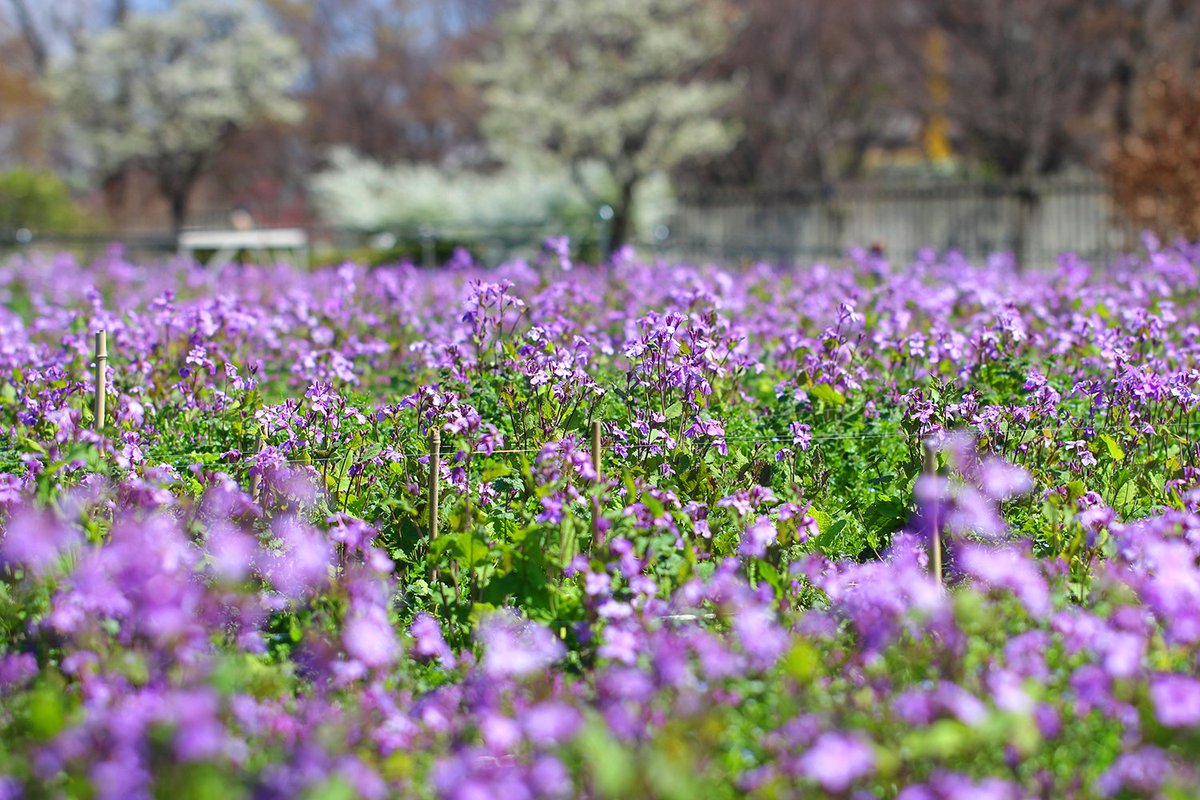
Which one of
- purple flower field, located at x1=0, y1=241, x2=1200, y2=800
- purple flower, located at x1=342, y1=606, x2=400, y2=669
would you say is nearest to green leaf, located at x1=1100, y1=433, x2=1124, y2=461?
purple flower field, located at x1=0, y1=241, x2=1200, y2=800

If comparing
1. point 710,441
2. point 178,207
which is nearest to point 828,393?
point 710,441

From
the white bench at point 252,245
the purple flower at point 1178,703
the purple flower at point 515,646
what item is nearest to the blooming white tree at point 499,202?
the white bench at point 252,245

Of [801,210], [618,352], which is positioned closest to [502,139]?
[801,210]

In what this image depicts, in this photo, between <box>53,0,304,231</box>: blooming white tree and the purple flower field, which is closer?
the purple flower field

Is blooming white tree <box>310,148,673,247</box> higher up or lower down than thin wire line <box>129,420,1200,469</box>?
higher up

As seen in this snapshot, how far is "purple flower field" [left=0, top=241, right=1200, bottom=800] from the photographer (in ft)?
9.90

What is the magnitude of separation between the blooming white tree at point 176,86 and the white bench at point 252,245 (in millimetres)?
18598

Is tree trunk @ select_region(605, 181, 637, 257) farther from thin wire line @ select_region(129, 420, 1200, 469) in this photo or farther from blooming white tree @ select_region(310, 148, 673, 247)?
thin wire line @ select_region(129, 420, 1200, 469)

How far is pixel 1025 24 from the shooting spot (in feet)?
90.6

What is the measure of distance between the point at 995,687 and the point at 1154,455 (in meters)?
3.38

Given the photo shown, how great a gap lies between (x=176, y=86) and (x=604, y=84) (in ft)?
60.6

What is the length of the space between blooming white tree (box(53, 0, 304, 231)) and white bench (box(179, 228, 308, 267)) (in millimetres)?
18598

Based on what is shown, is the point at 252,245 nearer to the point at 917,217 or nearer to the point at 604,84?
the point at 604,84

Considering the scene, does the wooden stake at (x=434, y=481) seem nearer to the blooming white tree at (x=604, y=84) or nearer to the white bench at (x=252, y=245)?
the white bench at (x=252, y=245)
